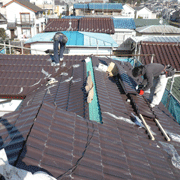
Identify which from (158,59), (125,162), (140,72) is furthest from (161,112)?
(158,59)

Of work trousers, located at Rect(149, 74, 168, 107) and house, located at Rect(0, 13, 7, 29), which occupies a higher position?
house, located at Rect(0, 13, 7, 29)

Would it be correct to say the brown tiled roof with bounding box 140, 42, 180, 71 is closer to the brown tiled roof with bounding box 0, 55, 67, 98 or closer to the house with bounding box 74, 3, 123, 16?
the brown tiled roof with bounding box 0, 55, 67, 98

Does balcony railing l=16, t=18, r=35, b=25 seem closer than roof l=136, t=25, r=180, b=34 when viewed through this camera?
No

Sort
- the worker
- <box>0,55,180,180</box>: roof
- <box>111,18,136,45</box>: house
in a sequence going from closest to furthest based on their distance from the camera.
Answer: <box>0,55,180,180</box>: roof
the worker
<box>111,18,136,45</box>: house

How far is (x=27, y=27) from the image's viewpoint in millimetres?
45156

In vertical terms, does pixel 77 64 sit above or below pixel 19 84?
above

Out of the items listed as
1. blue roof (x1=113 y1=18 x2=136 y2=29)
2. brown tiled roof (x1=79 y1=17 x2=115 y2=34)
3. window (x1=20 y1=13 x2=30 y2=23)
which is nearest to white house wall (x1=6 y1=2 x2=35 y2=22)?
window (x1=20 y1=13 x2=30 y2=23)

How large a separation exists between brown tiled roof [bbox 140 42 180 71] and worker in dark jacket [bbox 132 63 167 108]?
7.52 metres

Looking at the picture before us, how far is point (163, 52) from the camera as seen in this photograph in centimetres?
1562

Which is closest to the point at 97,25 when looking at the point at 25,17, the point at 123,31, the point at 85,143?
the point at 123,31

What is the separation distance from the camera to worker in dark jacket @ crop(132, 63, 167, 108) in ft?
22.9

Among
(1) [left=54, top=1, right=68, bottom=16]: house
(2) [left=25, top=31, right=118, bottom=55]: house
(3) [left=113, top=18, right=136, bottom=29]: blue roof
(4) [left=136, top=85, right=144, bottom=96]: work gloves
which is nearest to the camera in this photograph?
(4) [left=136, top=85, right=144, bottom=96]: work gloves

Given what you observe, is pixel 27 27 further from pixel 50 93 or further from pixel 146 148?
pixel 146 148

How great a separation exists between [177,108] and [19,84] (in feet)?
22.2
